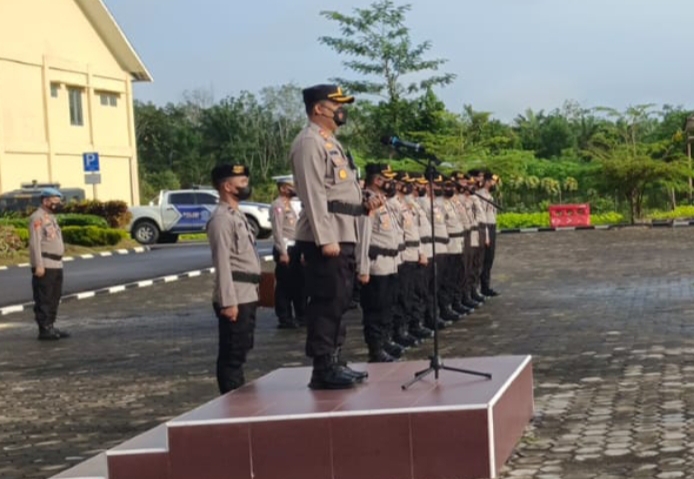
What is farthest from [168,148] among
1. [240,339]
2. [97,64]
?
[240,339]

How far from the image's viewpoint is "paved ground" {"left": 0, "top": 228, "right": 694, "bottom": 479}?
727 cm

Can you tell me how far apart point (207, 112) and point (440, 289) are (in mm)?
57042

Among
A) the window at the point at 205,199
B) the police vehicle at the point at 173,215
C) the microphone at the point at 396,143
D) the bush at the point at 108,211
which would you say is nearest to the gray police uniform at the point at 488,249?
the microphone at the point at 396,143

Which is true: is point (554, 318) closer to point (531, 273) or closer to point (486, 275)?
point (486, 275)

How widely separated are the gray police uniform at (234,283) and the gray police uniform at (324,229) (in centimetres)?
87

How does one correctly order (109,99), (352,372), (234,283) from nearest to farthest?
(352,372)
(234,283)
(109,99)

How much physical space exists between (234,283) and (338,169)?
126 cm

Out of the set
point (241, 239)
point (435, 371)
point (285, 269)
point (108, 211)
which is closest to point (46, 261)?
point (285, 269)

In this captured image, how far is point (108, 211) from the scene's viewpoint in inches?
1517

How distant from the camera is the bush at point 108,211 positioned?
38.6 m

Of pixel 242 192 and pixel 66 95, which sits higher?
pixel 66 95

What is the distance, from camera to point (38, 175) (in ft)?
145

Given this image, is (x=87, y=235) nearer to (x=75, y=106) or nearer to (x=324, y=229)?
A: (x=75, y=106)

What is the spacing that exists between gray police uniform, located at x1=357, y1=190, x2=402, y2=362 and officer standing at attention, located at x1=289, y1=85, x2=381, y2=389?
121 inches
